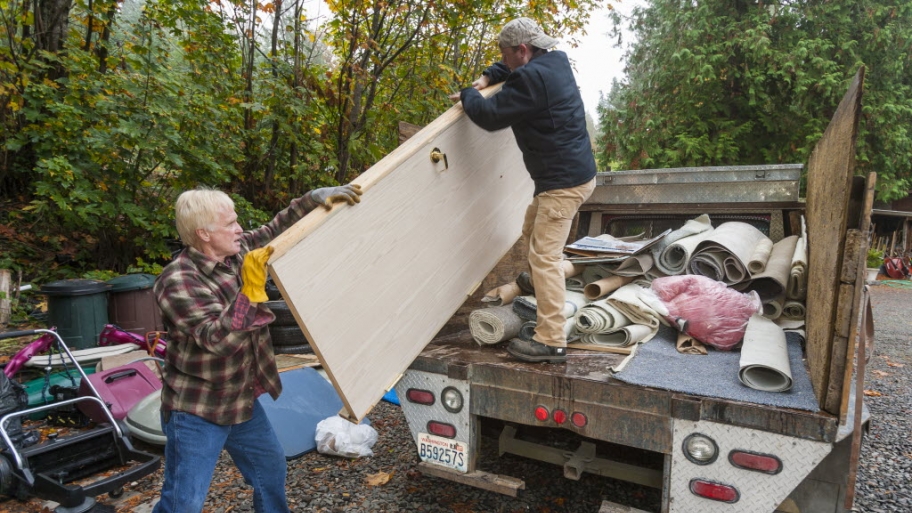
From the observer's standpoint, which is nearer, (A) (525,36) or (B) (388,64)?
(A) (525,36)

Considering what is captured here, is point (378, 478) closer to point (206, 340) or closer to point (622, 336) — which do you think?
point (622, 336)

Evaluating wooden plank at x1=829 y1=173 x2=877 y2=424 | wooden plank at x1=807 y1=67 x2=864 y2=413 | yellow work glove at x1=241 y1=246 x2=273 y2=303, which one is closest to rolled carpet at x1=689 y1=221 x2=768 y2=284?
wooden plank at x1=807 y1=67 x2=864 y2=413

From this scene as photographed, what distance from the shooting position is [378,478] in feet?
10.2

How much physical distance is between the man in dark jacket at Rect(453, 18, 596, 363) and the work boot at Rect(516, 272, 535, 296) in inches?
16.4

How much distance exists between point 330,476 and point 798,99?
15397 mm

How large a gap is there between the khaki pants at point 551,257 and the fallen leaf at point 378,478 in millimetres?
1289

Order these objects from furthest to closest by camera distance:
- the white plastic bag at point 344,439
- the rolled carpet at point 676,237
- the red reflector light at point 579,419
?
1. the white plastic bag at point 344,439
2. the rolled carpet at point 676,237
3. the red reflector light at point 579,419

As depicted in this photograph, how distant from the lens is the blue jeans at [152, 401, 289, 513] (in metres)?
1.92

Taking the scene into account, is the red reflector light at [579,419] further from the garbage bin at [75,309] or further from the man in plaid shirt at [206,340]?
the garbage bin at [75,309]

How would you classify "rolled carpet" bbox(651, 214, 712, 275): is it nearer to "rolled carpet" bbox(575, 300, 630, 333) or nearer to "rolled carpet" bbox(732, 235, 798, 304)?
"rolled carpet" bbox(732, 235, 798, 304)

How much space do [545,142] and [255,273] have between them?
156cm

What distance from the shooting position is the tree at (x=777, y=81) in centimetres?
1405

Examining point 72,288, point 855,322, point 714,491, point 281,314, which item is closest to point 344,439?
point 281,314

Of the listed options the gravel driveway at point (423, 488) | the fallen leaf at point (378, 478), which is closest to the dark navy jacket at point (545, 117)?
the gravel driveway at point (423, 488)
